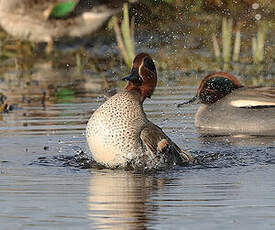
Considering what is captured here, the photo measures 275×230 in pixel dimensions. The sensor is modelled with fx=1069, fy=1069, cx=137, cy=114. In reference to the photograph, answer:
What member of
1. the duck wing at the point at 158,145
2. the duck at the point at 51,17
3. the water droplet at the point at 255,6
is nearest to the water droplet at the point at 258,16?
the water droplet at the point at 255,6

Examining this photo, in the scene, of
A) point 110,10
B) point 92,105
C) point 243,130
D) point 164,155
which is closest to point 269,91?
point 243,130

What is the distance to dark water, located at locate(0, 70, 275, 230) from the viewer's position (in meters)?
5.42

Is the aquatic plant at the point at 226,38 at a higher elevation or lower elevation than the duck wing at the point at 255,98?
higher

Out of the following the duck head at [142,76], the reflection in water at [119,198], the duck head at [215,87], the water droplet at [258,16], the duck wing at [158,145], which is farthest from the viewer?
the water droplet at [258,16]

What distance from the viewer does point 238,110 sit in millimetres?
10250

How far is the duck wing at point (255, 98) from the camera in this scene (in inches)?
401

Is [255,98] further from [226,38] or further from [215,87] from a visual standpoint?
[226,38]

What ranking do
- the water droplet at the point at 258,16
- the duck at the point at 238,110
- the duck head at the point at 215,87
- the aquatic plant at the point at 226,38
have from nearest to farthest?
1. the duck at the point at 238,110
2. the duck head at the point at 215,87
3. the aquatic plant at the point at 226,38
4. the water droplet at the point at 258,16

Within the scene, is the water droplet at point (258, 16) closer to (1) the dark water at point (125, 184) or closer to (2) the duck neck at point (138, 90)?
(1) the dark water at point (125, 184)

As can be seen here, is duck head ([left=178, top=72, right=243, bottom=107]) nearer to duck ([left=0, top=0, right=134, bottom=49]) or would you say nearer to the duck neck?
the duck neck

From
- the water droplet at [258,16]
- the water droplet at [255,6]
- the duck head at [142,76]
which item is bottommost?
the duck head at [142,76]

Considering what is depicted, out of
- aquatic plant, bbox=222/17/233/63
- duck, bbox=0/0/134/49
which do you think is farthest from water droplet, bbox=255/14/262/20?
aquatic plant, bbox=222/17/233/63

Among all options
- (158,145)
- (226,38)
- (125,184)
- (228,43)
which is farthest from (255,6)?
(125,184)

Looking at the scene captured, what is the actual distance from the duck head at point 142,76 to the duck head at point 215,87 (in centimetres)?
317
